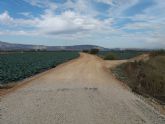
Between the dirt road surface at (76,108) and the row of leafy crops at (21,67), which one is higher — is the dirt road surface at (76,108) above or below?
above

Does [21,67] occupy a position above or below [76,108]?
below

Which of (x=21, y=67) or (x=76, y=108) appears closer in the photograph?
(x=76, y=108)

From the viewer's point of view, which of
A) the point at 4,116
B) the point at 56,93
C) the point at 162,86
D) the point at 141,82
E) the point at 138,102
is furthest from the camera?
the point at 141,82

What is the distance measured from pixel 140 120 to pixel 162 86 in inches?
351

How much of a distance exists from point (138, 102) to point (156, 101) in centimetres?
148

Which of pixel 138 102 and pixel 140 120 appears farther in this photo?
pixel 138 102

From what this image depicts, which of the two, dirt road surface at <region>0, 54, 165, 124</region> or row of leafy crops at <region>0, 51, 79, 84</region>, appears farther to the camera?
row of leafy crops at <region>0, 51, 79, 84</region>

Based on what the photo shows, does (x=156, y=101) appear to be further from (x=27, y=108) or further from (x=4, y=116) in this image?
(x=4, y=116)

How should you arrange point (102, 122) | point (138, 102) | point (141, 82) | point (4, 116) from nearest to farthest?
point (102, 122) → point (4, 116) → point (138, 102) → point (141, 82)

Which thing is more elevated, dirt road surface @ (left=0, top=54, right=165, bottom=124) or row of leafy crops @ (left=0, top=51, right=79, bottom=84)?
dirt road surface @ (left=0, top=54, right=165, bottom=124)

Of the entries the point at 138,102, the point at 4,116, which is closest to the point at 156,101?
the point at 138,102

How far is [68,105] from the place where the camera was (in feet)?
41.9

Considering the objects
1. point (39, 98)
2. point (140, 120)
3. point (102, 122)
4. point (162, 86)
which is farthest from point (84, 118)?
point (162, 86)

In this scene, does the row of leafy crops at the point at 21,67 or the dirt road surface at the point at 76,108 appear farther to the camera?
the row of leafy crops at the point at 21,67
